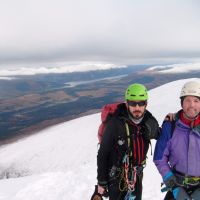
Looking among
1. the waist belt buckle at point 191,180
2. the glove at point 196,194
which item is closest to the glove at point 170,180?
the waist belt buckle at point 191,180

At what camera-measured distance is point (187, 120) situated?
7.07 metres

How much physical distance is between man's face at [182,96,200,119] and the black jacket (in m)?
0.93

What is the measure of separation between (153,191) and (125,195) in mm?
6965

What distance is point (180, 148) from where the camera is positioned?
7.03 meters

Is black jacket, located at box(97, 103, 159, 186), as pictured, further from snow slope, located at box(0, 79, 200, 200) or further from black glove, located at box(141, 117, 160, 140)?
snow slope, located at box(0, 79, 200, 200)

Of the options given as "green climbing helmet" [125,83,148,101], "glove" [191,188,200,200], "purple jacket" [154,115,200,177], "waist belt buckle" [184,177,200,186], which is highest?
"green climbing helmet" [125,83,148,101]

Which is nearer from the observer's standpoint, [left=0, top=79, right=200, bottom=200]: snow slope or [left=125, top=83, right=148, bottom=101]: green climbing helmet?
[left=125, top=83, right=148, bottom=101]: green climbing helmet

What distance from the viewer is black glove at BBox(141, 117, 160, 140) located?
7496 mm

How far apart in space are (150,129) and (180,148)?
0.84 meters

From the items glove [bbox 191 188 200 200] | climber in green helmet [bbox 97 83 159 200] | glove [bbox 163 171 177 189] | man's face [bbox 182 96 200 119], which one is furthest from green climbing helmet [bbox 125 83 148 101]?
glove [bbox 191 188 200 200]

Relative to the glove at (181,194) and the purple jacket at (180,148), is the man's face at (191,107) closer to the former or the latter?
the purple jacket at (180,148)

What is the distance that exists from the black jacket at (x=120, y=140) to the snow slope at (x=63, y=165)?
6852mm

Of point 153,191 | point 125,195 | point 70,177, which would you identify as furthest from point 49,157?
point 125,195

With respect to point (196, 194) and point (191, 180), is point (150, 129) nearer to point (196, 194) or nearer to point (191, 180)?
point (191, 180)
